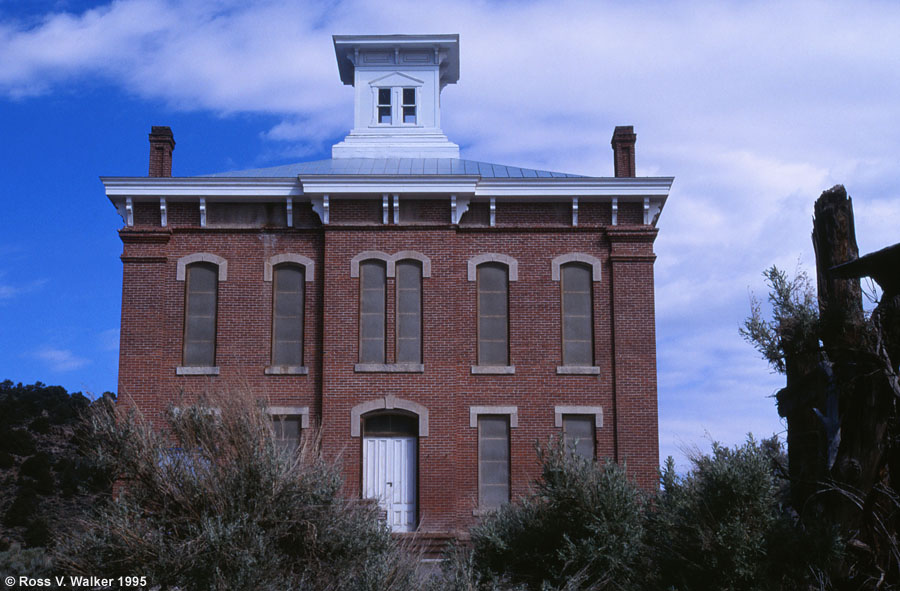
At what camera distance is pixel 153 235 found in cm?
2386

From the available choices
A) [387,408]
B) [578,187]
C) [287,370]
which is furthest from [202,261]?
[578,187]

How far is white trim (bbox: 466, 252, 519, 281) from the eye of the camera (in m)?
23.9

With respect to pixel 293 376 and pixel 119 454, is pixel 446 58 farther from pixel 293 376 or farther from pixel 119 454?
pixel 119 454

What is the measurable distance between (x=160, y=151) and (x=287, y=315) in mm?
5651

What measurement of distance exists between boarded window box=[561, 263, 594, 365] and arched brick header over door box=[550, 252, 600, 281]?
0.17 meters

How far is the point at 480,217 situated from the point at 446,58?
7.18 metres

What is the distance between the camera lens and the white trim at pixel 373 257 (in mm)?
23562

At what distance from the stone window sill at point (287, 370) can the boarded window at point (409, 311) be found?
223 cm

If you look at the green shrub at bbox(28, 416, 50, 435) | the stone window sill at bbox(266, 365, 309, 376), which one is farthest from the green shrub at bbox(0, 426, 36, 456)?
the stone window sill at bbox(266, 365, 309, 376)

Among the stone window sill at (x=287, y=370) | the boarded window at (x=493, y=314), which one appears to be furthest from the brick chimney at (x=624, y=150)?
the stone window sill at (x=287, y=370)

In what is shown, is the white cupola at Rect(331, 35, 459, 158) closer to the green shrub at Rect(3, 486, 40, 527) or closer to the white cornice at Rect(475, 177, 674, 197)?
the white cornice at Rect(475, 177, 674, 197)

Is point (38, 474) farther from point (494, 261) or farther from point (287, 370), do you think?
point (494, 261)

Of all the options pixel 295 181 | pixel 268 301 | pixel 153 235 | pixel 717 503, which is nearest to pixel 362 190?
pixel 295 181

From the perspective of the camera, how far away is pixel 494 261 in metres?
24.0
